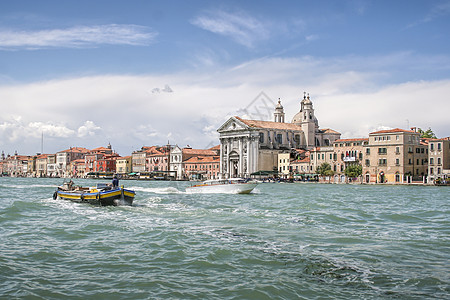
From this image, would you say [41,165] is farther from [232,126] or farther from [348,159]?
[348,159]

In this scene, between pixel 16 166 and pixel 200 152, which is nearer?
pixel 200 152

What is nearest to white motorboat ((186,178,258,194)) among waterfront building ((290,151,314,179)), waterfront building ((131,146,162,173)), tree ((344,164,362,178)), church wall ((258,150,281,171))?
tree ((344,164,362,178))

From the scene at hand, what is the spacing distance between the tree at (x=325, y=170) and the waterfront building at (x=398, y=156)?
665cm

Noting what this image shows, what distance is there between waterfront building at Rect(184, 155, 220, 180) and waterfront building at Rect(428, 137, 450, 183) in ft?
126

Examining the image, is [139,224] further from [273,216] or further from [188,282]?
[188,282]

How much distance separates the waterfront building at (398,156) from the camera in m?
56.7

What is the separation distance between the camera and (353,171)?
61.9 metres

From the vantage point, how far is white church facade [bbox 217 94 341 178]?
254 ft

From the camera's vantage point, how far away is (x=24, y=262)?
955 cm

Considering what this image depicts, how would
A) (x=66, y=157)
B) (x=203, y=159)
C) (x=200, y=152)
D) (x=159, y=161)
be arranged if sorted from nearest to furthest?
(x=203, y=159), (x=200, y=152), (x=159, y=161), (x=66, y=157)

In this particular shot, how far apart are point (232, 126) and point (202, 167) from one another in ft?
38.9

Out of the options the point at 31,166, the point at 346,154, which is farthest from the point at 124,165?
the point at 346,154

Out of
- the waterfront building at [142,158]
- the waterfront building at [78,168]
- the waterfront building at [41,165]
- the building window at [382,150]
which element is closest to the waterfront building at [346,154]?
the building window at [382,150]

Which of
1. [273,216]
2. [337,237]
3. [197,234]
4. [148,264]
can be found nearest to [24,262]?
[148,264]
